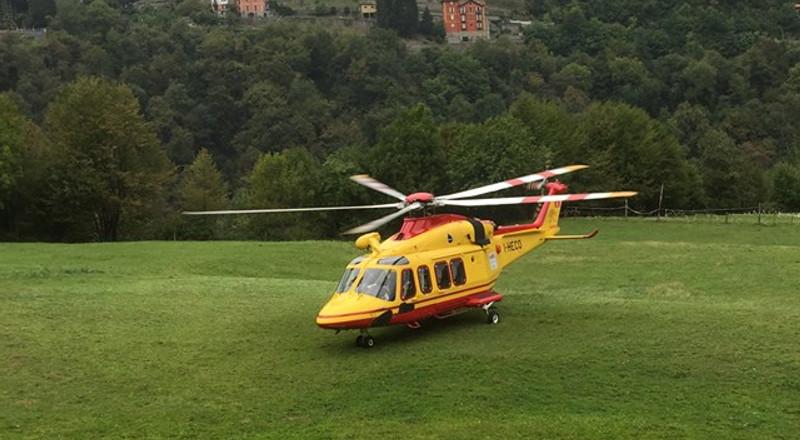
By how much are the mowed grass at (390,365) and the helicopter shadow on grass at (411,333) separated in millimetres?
67

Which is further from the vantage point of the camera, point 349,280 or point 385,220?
point 349,280

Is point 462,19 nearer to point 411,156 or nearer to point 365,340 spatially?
point 411,156

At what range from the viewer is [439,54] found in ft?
446

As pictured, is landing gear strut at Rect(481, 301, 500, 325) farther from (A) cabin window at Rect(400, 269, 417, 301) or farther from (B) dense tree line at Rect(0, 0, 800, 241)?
(B) dense tree line at Rect(0, 0, 800, 241)

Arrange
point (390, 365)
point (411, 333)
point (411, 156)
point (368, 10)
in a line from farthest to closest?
1. point (368, 10)
2. point (411, 156)
3. point (411, 333)
4. point (390, 365)

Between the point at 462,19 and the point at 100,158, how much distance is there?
471 ft

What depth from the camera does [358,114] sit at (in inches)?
4331

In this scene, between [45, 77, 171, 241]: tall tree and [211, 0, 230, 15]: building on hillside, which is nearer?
[45, 77, 171, 241]: tall tree

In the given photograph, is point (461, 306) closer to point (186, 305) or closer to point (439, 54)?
point (186, 305)

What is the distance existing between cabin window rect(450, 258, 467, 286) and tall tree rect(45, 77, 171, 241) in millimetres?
34299

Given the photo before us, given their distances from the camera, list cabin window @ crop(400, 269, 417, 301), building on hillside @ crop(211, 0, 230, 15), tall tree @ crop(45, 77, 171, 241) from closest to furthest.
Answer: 1. cabin window @ crop(400, 269, 417, 301)
2. tall tree @ crop(45, 77, 171, 241)
3. building on hillside @ crop(211, 0, 230, 15)

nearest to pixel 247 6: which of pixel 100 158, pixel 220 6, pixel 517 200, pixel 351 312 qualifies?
pixel 220 6

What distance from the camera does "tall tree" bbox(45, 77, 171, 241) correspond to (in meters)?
47.0

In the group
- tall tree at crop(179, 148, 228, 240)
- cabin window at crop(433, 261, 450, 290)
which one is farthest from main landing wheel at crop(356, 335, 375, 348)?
tall tree at crop(179, 148, 228, 240)
